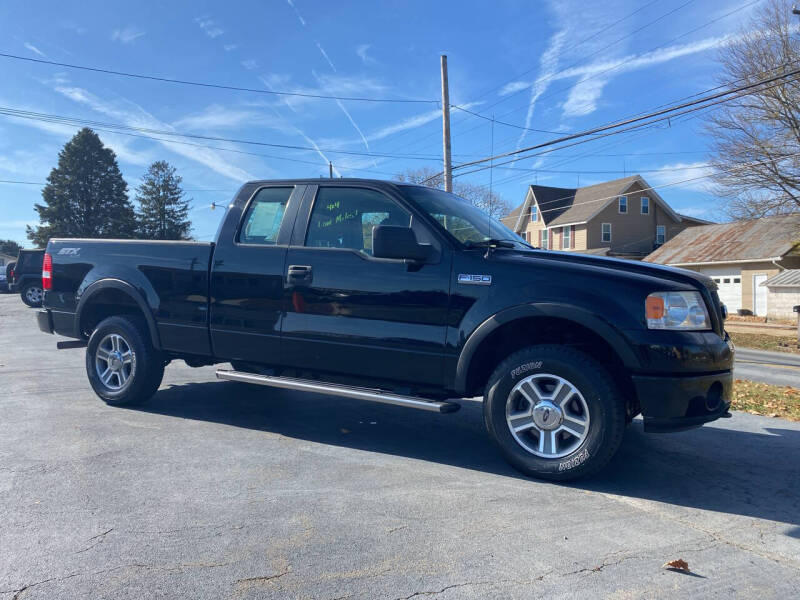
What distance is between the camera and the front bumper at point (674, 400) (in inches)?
146

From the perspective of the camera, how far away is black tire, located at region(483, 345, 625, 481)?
378cm

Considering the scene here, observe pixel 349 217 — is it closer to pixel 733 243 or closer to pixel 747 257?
pixel 747 257

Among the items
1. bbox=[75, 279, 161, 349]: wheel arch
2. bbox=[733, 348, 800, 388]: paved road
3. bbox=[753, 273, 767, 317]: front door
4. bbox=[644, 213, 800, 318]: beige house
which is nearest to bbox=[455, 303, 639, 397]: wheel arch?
bbox=[75, 279, 161, 349]: wheel arch

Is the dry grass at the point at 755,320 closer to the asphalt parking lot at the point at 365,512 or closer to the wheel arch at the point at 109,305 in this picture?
the asphalt parking lot at the point at 365,512

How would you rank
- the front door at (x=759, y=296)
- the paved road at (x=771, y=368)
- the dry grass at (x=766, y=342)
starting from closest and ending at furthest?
the paved road at (x=771, y=368)
the dry grass at (x=766, y=342)
the front door at (x=759, y=296)

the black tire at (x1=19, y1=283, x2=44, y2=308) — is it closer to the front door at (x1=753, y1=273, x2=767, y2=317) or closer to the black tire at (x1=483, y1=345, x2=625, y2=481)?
the black tire at (x1=483, y1=345, x2=625, y2=481)

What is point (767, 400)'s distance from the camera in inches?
289

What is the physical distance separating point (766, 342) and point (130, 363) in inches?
815

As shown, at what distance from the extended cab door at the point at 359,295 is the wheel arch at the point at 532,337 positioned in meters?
0.25

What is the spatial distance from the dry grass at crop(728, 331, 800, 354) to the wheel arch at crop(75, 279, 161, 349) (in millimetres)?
18361

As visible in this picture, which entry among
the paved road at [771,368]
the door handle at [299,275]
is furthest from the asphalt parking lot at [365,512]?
the paved road at [771,368]

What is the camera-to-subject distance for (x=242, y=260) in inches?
202

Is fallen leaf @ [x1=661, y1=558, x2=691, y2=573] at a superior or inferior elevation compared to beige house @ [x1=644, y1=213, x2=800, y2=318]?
inferior

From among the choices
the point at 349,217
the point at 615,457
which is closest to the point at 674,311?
the point at 615,457
